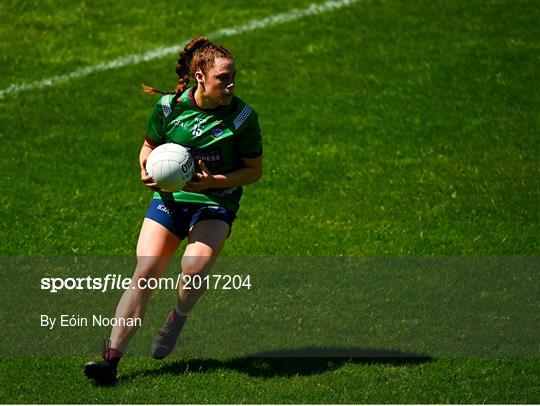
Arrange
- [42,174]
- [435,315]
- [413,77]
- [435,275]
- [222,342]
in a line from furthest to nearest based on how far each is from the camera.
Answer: [413,77]
[42,174]
[435,275]
[435,315]
[222,342]

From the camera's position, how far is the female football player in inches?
341

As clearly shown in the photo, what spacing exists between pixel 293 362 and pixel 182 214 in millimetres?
1493

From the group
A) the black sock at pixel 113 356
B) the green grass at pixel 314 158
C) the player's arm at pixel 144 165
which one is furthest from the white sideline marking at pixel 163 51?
the black sock at pixel 113 356

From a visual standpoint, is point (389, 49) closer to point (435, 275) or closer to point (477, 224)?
point (477, 224)

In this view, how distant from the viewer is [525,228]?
12.2 meters

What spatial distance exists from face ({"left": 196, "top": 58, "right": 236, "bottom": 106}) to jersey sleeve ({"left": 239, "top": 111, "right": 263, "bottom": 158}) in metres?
0.30

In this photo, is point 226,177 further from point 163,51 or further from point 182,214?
point 163,51

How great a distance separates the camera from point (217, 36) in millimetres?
16578

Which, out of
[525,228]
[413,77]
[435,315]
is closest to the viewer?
[435,315]

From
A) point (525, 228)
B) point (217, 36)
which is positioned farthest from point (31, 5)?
point (525, 228)

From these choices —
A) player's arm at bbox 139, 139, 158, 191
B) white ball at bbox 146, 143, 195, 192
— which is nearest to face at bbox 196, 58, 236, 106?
white ball at bbox 146, 143, 195, 192

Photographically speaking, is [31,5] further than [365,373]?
Yes

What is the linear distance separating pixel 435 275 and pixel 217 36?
6.74 m

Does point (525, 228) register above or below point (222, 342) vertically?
below
